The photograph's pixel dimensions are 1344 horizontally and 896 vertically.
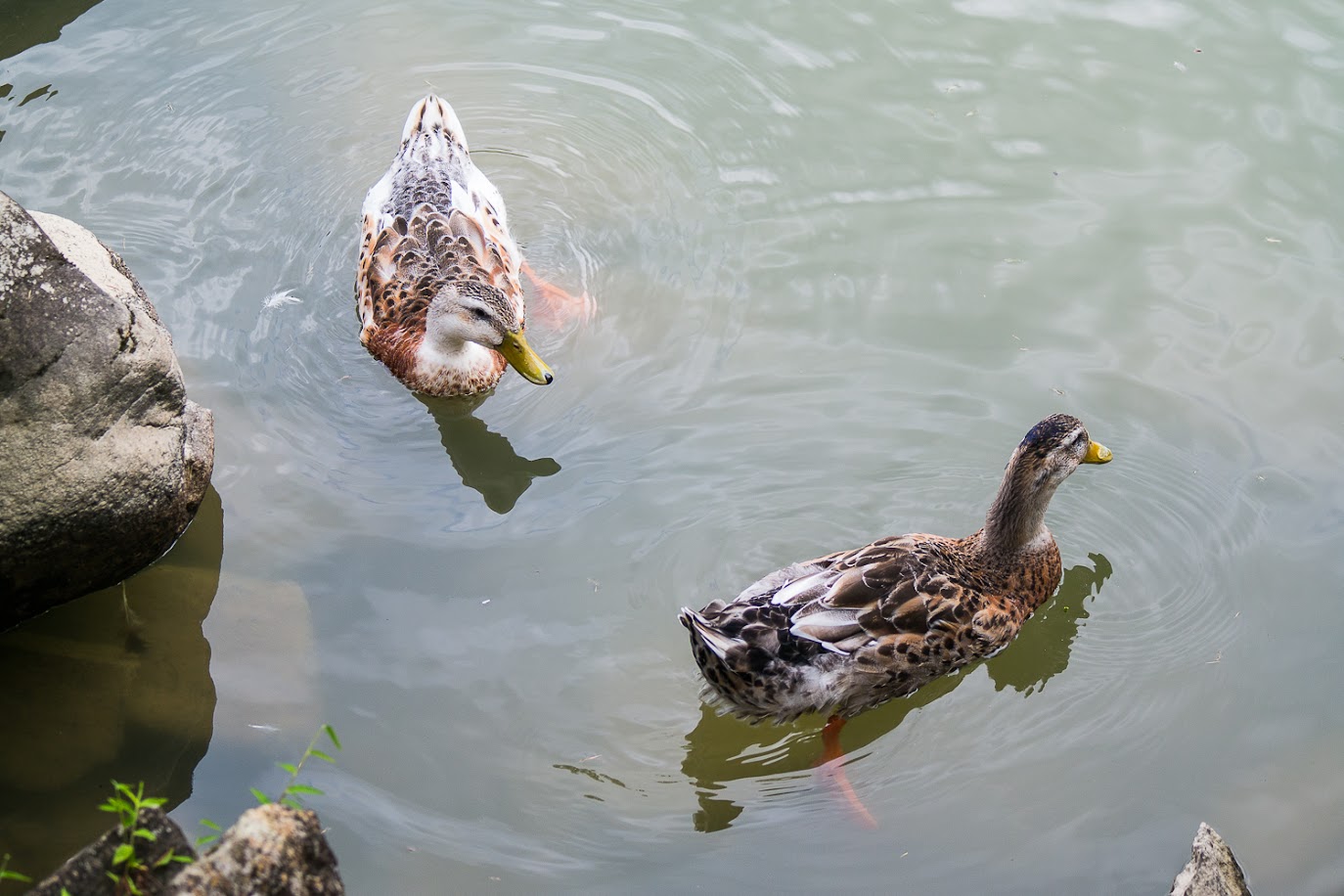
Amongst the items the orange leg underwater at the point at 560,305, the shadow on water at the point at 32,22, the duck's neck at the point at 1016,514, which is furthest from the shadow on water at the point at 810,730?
the shadow on water at the point at 32,22

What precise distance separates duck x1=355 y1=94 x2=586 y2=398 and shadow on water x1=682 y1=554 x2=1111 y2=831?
2279mm

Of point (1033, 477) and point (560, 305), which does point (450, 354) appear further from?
point (1033, 477)

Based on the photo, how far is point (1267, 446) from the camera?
6230mm

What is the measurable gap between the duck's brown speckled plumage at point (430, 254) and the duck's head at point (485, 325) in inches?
0.6

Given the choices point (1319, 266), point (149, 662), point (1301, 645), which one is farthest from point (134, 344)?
point (1319, 266)

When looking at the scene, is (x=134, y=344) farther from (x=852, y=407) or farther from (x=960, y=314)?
(x=960, y=314)

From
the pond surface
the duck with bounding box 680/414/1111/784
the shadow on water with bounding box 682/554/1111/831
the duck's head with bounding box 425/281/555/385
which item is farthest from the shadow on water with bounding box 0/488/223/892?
the duck with bounding box 680/414/1111/784

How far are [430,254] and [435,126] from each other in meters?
0.99

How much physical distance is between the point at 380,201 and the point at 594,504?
2.72m

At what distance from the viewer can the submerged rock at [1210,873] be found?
4.09 meters

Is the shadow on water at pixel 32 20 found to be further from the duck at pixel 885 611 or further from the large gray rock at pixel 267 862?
the large gray rock at pixel 267 862


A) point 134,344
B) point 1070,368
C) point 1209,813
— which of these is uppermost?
point 134,344

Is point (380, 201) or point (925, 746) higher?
point (380, 201)

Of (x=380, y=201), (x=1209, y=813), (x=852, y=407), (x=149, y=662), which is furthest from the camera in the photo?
(x=380, y=201)
